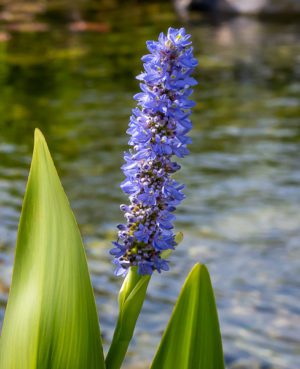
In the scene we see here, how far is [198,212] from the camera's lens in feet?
17.9

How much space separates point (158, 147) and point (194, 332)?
321 mm

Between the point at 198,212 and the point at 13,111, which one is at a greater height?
the point at 13,111

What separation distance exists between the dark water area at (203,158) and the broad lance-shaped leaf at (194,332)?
2.12m

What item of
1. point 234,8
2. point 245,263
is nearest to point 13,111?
point 245,263

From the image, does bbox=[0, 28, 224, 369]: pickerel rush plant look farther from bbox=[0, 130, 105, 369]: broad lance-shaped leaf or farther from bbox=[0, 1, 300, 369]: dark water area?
bbox=[0, 1, 300, 369]: dark water area

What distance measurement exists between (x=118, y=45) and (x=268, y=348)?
7831 millimetres

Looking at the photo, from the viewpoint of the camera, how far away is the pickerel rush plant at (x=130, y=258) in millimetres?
1455

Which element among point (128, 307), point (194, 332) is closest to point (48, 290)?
point (128, 307)

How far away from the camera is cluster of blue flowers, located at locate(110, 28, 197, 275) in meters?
1.45

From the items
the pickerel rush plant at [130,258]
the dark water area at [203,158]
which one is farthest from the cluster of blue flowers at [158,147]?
the dark water area at [203,158]

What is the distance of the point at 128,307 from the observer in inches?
59.9

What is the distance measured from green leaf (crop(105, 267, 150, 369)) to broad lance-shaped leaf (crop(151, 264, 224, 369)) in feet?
0.19

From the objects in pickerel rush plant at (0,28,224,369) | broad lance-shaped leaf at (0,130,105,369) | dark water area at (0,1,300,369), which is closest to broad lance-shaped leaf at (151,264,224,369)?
pickerel rush plant at (0,28,224,369)

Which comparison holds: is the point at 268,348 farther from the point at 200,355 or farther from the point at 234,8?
the point at 234,8
